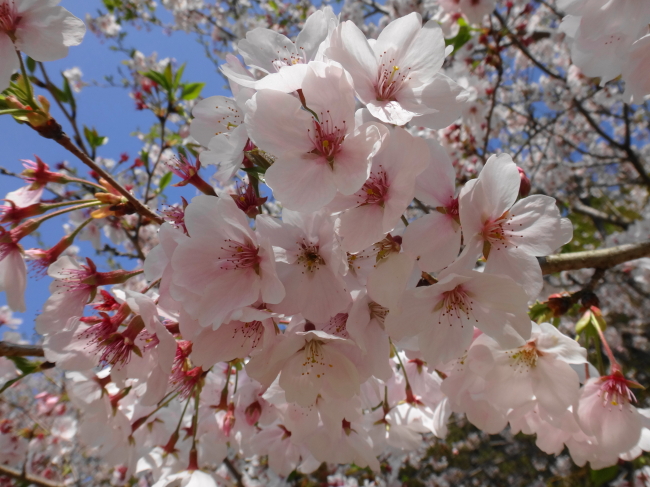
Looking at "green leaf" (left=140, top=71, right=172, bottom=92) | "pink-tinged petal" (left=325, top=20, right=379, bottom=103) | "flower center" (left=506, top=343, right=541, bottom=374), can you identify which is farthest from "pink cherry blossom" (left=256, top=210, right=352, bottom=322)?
"green leaf" (left=140, top=71, right=172, bottom=92)

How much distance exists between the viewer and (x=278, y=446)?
190 cm

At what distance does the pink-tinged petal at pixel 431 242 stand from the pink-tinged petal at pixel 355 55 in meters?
0.34

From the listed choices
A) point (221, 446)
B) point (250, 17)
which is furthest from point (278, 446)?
point (250, 17)

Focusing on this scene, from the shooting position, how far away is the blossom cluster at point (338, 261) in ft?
3.01

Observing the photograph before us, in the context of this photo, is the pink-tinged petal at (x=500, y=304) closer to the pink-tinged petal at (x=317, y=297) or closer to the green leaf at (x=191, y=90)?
the pink-tinged petal at (x=317, y=297)

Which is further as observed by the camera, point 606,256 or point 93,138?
point 93,138

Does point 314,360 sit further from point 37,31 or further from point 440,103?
point 37,31

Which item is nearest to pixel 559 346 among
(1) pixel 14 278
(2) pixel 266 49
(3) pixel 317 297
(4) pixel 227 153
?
(3) pixel 317 297

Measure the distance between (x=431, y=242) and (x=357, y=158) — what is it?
263mm

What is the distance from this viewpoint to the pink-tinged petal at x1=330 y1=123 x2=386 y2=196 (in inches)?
34.1

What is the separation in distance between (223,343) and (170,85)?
244 centimetres

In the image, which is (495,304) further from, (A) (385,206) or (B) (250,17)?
(B) (250,17)

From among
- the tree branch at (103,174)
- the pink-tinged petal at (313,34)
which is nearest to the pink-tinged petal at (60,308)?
the tree branch at (103,174)

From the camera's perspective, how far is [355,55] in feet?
3.16
